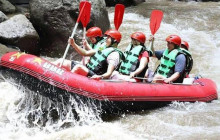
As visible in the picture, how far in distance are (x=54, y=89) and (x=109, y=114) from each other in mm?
974

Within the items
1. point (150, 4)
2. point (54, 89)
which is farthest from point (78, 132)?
point (150, 4)

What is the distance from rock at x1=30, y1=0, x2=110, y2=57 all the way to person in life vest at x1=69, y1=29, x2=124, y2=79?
106 inches

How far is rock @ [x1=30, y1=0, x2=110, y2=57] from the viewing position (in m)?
7.58

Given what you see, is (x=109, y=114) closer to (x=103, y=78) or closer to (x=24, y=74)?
(x=103, y=78)

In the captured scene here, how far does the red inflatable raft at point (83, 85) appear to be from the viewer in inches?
168

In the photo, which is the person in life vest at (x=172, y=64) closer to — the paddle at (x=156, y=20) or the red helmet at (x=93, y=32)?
the paddle at (x=156, y=20)

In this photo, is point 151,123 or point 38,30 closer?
point 151,123

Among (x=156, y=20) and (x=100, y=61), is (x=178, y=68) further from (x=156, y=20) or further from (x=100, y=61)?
(x=156, y=20)

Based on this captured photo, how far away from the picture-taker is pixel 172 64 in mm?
5355

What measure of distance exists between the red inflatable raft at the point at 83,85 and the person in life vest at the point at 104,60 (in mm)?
264

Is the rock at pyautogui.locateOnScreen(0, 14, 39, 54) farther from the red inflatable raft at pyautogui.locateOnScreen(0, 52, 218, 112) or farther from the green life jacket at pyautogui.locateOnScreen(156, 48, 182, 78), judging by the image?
the green life jacket at pyautogui.locateOnScreen(156, 48, 182, 78)

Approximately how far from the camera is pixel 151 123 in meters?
4.58

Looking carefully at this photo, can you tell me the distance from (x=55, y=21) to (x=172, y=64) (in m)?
3.27

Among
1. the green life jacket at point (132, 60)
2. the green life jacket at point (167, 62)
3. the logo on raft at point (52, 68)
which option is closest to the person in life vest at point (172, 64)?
the green life jacket at point (167, 62)
